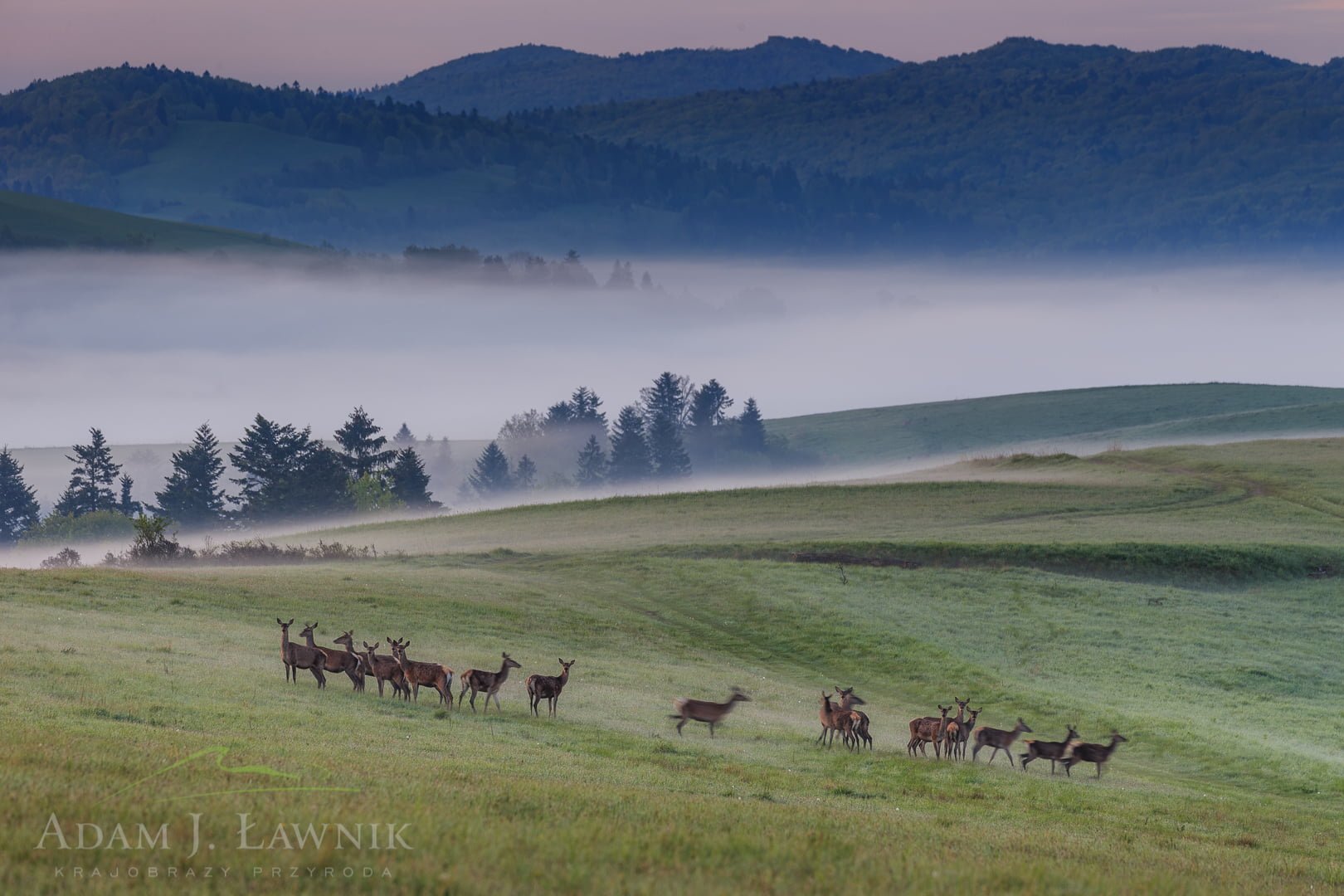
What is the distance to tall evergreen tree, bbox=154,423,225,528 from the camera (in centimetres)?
14800

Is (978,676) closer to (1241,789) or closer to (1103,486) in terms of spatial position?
(1241,789)

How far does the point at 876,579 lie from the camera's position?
2184 inches

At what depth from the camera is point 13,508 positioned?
15775 cm

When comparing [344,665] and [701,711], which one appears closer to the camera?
[701,711]

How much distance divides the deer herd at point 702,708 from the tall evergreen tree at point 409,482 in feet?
409

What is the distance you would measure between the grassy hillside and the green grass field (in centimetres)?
5011

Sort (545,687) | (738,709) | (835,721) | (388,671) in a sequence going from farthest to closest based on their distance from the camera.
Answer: (738,709) → (388,671) → (545,687) → (835,721)

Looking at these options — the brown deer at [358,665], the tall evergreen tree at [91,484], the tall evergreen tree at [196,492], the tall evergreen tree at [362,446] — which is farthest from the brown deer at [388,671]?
the tall evergreen tree at [91,484]

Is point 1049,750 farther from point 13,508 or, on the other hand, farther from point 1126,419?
point 13,508

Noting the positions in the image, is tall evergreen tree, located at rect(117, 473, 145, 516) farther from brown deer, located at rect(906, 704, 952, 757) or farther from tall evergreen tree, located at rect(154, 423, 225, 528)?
brown deer, located at rect(906, 704, 952, 757)

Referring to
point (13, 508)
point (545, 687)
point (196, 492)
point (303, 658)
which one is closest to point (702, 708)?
point (545, 687)

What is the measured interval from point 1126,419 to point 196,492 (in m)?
102

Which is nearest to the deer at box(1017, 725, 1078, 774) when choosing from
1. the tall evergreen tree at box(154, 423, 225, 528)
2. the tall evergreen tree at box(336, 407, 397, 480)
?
the tall evergreen tree at box(154, 423, 225, 528)

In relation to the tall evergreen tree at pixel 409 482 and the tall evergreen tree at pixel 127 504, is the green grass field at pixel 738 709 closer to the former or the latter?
the tall evergreen tree at pixel 409 482
